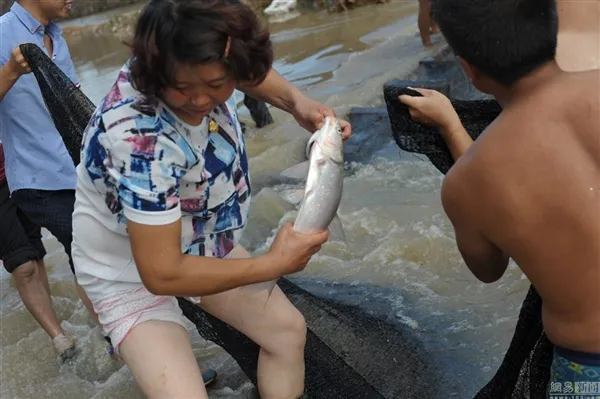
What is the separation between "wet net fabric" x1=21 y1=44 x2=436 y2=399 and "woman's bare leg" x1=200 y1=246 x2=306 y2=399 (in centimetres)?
30

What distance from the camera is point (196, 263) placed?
2396mm

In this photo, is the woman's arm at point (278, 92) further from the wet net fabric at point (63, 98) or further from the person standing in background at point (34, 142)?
the person standing in background at point (34, 142)

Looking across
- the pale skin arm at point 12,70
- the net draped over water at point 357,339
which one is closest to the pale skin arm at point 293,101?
the net draped over water at point 357,339

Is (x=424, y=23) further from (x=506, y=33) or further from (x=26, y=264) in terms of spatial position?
(x=506, y=33)

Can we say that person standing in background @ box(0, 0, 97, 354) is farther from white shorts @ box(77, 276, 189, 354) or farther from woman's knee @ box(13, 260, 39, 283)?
white shorts @ box(77, 276, 189, 354)

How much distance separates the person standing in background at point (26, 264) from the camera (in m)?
4.68

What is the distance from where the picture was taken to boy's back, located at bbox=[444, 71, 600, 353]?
192cm

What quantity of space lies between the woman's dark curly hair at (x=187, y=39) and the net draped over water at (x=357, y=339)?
1053mm

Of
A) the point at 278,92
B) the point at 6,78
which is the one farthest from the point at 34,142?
the point at 278,92

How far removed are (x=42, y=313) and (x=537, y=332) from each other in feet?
11.8

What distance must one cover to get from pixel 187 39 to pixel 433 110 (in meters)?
1.23

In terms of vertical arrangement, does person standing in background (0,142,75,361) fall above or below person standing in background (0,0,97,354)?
below

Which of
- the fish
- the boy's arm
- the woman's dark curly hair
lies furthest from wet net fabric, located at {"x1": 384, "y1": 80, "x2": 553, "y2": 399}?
the woman's dark curly hair

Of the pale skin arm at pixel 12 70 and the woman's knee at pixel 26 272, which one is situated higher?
the pale skin arm at pixel 12 70
